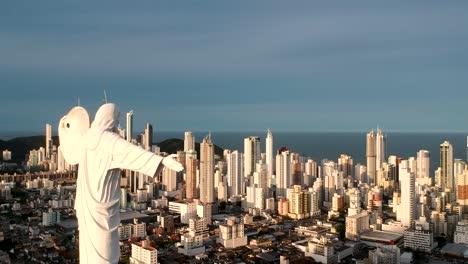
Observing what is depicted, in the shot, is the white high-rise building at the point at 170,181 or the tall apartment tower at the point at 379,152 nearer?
the white high-rise building at the point at 170,181

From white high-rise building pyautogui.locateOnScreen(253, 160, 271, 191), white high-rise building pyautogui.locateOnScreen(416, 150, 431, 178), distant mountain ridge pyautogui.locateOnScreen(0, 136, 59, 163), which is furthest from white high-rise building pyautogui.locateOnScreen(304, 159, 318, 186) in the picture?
distant mountain ridge pyautogui.locateOnScreen(0, 136, 59, 163)

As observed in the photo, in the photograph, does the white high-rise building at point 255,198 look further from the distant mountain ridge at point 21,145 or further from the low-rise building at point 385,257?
the distant mountain ridge at point 21,145

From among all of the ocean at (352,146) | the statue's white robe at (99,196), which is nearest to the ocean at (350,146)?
the ocean at (352,146)

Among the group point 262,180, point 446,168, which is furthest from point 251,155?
point 446,168

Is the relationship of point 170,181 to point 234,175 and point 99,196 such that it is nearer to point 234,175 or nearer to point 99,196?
point 234,175

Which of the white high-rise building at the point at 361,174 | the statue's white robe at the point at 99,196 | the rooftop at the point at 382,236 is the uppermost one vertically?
the statue's white robe at the point at 99,196

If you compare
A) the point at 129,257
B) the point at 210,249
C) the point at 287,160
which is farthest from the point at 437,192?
the point at 129,257
